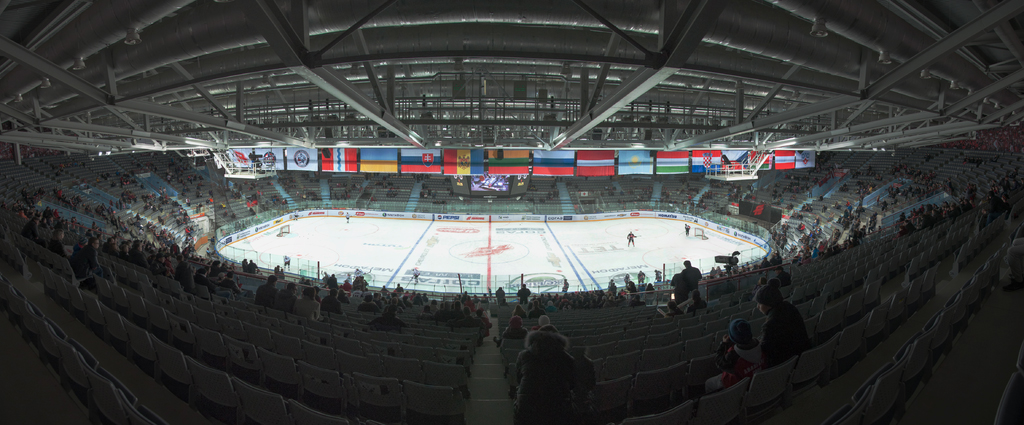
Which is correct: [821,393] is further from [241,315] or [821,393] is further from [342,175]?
[342,175]

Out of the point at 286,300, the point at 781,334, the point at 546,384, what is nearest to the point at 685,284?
the point at 781,334

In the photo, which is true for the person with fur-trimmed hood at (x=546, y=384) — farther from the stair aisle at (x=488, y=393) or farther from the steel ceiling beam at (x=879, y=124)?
the steel ceiling beam at (x=879, y=124)

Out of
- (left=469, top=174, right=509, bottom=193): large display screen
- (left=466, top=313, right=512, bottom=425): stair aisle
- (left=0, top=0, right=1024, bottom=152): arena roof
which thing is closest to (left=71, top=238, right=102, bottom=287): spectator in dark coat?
(left=0, top=0, right=1024, bottom=152): arena roof

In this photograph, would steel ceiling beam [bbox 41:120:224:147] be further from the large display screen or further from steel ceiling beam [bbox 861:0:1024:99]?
the large display screen

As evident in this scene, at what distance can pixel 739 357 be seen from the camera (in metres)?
3.57

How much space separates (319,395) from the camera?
408 centimetres

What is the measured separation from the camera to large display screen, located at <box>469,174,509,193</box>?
35.8 metres

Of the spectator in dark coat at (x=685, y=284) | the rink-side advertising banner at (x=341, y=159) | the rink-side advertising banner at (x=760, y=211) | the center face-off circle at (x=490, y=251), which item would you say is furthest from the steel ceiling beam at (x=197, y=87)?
the rink-side advertising banner at (x=760, y=211)

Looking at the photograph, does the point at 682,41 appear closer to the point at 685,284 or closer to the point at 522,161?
the point at 685,284

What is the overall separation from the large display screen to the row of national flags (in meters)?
8.01

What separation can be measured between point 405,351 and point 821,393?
4.33 metres

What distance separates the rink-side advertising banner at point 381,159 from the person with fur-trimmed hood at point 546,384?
26684 mm

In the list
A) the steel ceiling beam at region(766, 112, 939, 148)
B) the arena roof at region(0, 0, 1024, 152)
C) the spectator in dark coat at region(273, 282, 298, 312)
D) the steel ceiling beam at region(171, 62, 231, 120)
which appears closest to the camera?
the arena roof at region(0, 0, 1024, 152)

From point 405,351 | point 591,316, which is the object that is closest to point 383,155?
point 591,316
